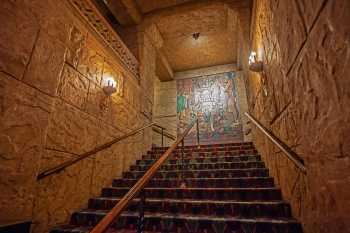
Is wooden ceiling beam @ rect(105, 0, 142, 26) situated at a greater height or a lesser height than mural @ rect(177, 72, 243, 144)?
greater

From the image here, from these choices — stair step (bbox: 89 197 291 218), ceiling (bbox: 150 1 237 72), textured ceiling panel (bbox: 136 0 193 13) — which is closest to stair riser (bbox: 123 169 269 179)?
stair step (bbox: 89 197 291 218)

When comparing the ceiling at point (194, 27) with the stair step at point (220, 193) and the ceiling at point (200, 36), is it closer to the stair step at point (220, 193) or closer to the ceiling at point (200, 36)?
the ceiling at point (200, 36)

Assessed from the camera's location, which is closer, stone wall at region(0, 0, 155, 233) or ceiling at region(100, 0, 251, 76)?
stone wall at region(0, 0, 155, 233)

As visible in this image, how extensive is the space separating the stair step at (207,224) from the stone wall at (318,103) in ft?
0.65

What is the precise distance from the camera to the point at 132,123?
15.0ft

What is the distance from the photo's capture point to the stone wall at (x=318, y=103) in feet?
3.07

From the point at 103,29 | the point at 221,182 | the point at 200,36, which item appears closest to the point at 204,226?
the point at 221,182

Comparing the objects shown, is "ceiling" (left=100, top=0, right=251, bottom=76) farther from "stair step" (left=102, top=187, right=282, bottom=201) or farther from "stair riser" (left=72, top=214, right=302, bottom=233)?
"stair riser" (left=72, top=214, right=302, bottom=233)

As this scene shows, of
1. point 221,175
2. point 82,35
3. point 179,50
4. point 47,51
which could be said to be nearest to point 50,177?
point 47,51

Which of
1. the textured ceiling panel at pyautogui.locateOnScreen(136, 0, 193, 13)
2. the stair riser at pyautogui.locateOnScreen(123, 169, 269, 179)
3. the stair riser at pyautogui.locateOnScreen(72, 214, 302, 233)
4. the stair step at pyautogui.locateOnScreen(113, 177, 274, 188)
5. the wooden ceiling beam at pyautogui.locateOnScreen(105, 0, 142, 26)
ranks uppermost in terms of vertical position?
the textured ceiling panel at pyautogui.locateOnScreen(136, 0, 193, 13)

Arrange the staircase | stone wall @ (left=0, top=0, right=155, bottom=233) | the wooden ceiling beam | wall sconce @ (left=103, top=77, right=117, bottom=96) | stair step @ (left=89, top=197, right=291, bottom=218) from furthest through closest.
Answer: the wooden ceiling beam → wall sconce @ (left=103, top=77, right=117, bottom=96) → stair step @ (left=89, top=197, right=291, bottom=218) → the staircase → stone wall @ (left=0, top=0, right=155, bottom=233)

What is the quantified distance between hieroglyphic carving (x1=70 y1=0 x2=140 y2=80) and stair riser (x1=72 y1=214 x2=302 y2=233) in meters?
3.21

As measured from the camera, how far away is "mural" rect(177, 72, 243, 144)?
296 inches

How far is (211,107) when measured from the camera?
8.00m
